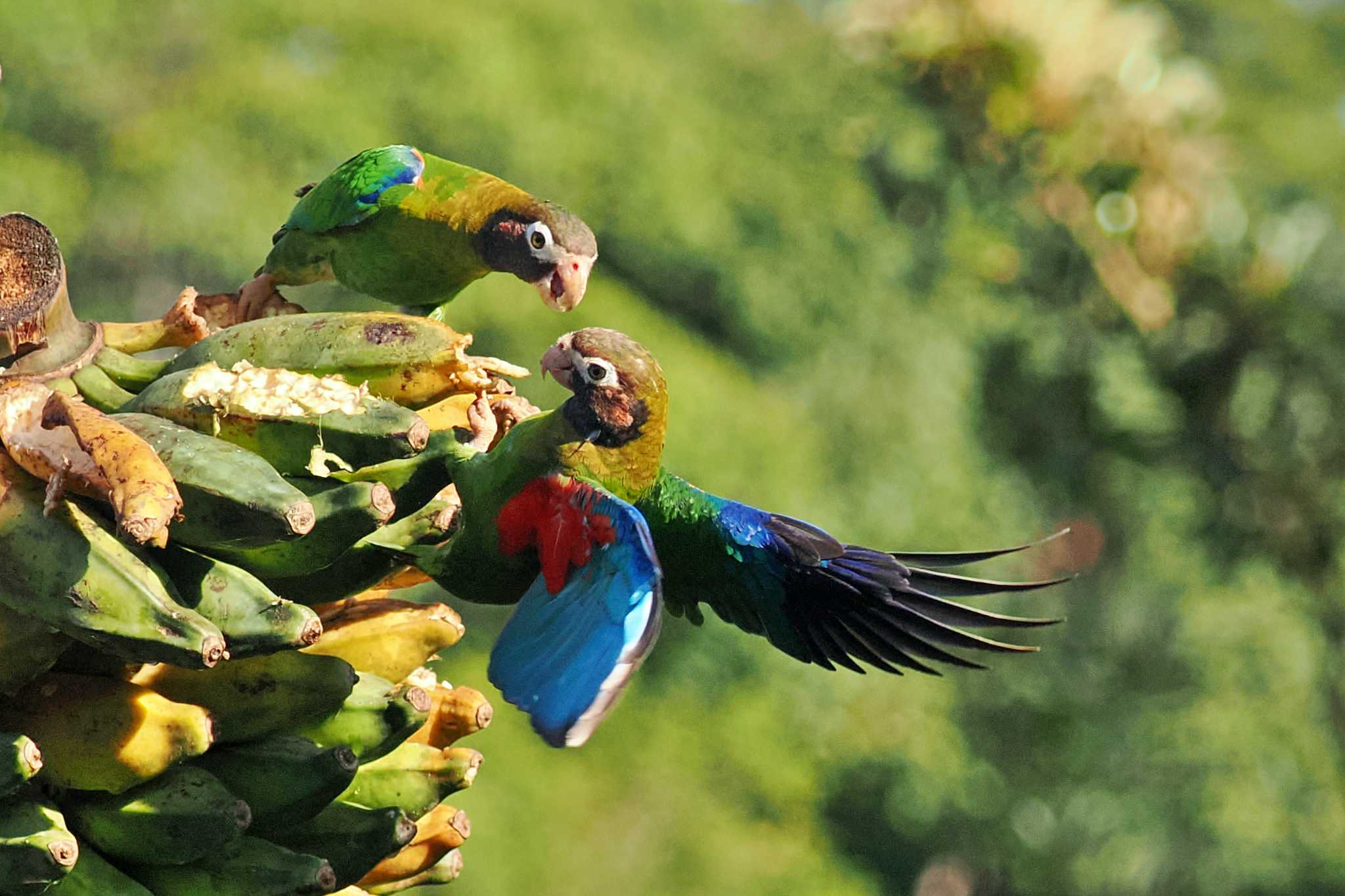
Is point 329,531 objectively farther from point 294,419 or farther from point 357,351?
point 357,351

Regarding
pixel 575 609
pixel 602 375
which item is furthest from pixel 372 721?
pixel 602 375

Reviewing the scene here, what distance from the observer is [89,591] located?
3.94 ft

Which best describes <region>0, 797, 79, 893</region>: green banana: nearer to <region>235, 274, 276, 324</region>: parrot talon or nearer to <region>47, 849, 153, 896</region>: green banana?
<region>47, 849, 153, 896</region>: green banana

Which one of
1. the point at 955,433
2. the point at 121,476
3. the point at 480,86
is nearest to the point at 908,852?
the point at 955,433

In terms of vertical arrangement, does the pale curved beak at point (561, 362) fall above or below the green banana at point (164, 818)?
above

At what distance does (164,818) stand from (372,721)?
0.22m

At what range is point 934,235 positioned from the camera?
827 cm

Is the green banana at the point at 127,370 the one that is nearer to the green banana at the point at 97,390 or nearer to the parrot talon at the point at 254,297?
the green banana at the point at 97,390

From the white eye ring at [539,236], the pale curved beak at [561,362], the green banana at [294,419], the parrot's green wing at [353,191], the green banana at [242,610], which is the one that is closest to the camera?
the green banana at [242,610]

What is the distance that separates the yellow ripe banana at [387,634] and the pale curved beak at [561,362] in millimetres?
294

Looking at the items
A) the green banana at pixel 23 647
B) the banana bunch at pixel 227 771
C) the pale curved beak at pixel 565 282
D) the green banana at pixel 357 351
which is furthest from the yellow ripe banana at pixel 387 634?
the pale curved beak at pixel 565 282

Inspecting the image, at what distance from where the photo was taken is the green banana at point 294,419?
1407mm

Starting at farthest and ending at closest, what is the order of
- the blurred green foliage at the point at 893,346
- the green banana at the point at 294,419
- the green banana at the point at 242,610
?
the blurred green foliage at the point at 893,346, the green banana at the point at 294,419, the green banana at the point at 242,610

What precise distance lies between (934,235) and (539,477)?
22.4ft
